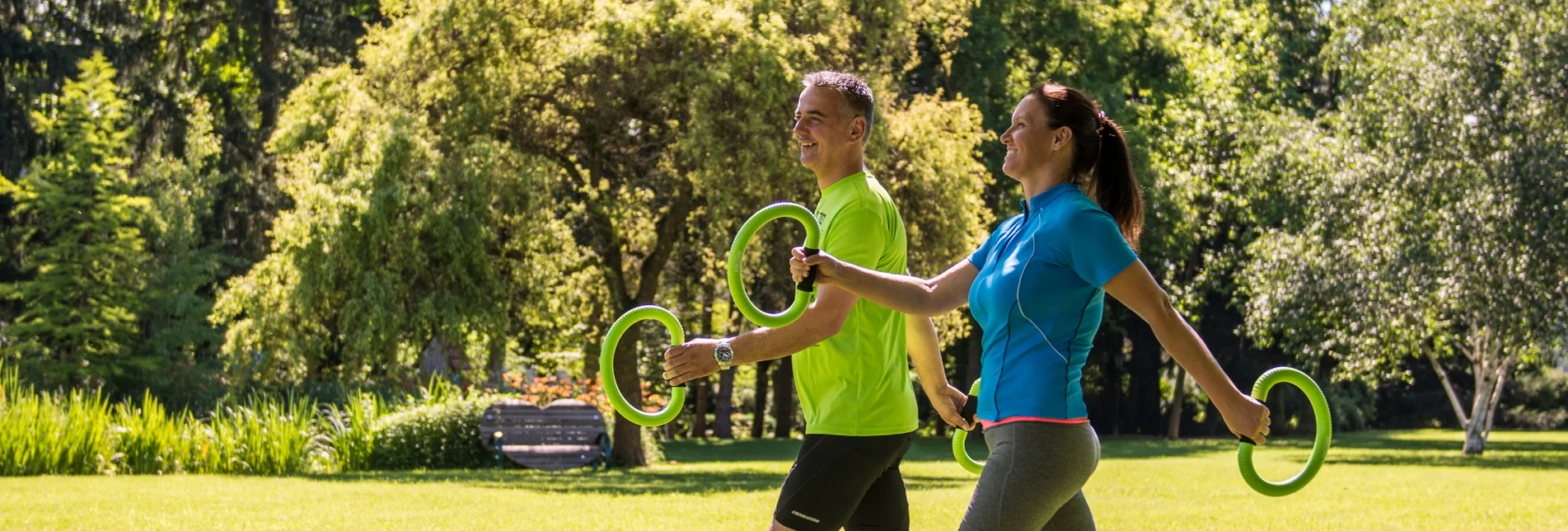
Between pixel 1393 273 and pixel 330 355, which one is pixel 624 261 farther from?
pixel 1393 273

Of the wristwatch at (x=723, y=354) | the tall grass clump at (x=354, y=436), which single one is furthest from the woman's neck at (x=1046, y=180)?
the tall grass clump at (x=354, y=436)

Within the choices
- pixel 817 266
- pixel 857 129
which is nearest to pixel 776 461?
pixel 857 129

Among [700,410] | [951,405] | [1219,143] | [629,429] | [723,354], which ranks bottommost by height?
[951,405]

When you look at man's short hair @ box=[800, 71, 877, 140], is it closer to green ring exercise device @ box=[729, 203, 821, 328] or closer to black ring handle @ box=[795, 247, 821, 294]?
green ring exercise device @ box=[729, 203, 821, 328]

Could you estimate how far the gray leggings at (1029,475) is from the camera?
379 cm

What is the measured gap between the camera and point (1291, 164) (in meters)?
31.5

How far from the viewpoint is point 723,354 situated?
4223 millimetres

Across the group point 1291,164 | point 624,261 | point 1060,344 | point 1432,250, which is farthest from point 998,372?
point 1291,164

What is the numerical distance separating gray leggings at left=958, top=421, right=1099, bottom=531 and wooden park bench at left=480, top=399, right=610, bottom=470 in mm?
17422

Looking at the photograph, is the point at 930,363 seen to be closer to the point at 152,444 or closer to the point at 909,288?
the point at 909,288

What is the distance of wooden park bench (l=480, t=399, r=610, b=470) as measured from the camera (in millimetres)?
20828

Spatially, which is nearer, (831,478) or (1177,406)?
(831,478)

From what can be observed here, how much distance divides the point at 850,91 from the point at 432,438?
17.0 m

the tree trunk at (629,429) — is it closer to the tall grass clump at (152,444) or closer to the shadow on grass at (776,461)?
the shadow on grass at (776,461)
